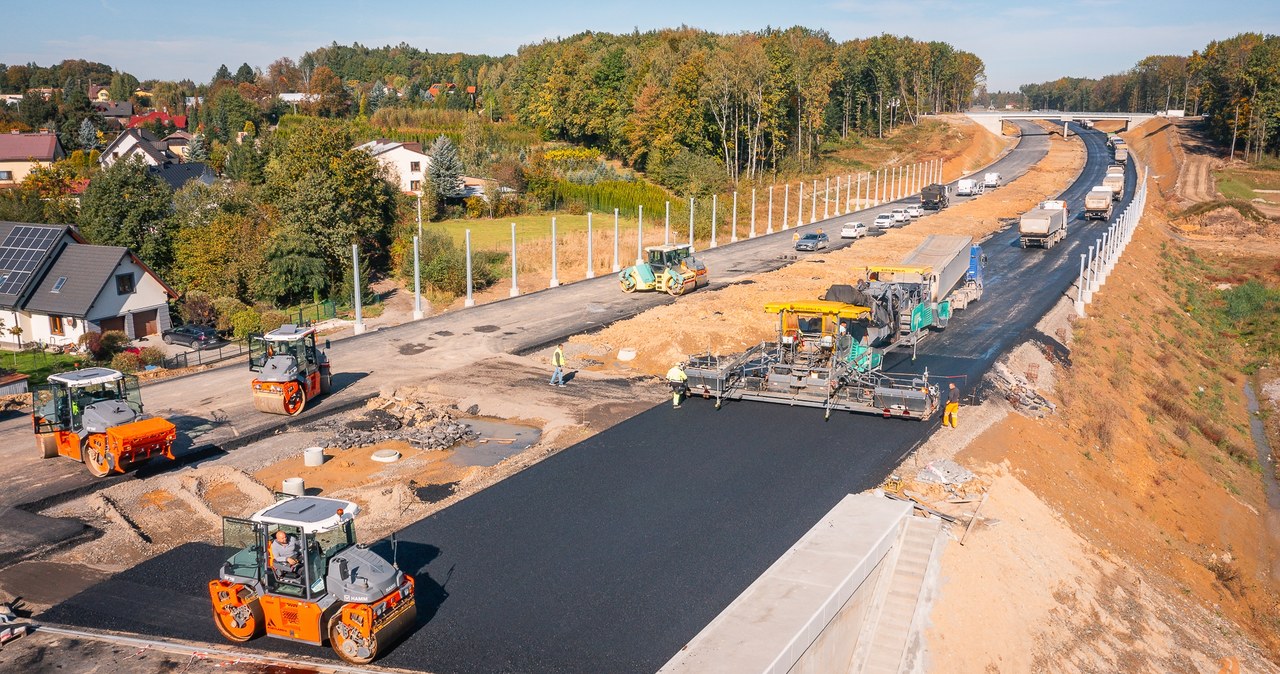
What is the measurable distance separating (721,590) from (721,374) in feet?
33.7

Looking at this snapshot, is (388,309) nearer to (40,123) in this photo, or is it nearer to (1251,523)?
(1251,523)

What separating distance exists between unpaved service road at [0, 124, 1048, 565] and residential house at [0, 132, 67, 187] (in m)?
83.8

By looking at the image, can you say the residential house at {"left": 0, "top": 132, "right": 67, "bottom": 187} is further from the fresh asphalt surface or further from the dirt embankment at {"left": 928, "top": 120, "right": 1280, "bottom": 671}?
the dirt embankment at {"left": 928, "top": 120, "right": 1280, "bottom": 671}

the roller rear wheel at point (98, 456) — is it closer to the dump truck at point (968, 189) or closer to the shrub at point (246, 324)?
the shrub at point (246, 324)

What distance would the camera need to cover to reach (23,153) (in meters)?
103

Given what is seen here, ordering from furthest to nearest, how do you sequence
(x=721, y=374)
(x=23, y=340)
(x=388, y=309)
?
(x=388, y=309), (x=23, y=340), (x=721, y=374)

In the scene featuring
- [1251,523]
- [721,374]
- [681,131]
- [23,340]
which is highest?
[681,131]

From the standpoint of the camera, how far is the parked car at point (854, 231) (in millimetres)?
62281

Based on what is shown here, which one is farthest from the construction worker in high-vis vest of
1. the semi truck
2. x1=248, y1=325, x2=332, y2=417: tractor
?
x1=248, y1=325, x2=332, y2=417: tractor

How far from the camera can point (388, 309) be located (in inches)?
1967

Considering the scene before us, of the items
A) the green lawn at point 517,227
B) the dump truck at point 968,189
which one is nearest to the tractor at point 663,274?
the green lawn at point 517,227

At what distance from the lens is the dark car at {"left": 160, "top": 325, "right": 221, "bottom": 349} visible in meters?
42.5

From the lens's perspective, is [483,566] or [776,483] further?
[776,483]

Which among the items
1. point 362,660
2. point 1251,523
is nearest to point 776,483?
point 362,660
